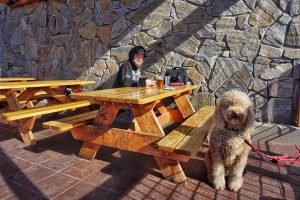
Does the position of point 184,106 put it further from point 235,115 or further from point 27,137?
point 27,137

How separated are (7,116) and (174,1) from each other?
3313 mm

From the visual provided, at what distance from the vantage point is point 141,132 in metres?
2.73

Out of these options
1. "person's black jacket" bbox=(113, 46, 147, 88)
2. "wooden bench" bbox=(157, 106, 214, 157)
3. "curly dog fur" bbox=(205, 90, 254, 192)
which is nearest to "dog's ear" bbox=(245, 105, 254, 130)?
"curly dog fur" bbox=(205, 90, 254, 192)

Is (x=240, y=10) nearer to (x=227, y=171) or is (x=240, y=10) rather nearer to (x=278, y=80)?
(x=278, y=80)

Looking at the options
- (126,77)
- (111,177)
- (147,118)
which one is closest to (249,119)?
(147,118)

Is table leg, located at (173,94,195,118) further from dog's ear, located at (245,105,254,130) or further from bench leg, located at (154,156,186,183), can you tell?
dog's ear, located at (245,105,254,130)

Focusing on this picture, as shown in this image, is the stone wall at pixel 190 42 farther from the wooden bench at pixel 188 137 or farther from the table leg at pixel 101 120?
Result: the table leg at pixel 101 120

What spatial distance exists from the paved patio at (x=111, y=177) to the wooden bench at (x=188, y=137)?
462 mm

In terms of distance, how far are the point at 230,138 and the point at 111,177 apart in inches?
52.7

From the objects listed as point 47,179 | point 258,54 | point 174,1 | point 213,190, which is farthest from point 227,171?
point 174,1

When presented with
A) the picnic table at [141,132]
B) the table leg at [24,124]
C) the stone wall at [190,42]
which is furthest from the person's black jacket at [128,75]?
the table leg at [24,124]

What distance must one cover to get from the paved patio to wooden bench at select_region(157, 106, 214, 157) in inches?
18.2

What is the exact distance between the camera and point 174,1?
173 inches

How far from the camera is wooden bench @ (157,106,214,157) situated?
2.25 meters
